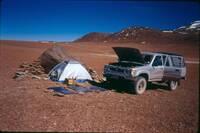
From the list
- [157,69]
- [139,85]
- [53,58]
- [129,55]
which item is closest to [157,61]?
[157,69]

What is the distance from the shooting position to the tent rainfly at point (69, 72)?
14.0 m

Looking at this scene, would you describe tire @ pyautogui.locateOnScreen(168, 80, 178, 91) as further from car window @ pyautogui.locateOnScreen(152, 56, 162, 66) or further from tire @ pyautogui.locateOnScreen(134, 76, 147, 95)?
tire @ pyautogui.locateOnScreen(134, 76, 147, 95)

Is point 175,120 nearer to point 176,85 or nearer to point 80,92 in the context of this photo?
point 80,92

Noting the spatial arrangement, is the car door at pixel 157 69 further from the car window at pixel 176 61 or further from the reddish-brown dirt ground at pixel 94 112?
the reddish-brown dirt ground at pixel 94 112

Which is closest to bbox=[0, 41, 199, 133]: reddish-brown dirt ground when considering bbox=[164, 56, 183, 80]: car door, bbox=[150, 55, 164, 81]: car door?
bbox=[150, 55, 164, 81]: car door

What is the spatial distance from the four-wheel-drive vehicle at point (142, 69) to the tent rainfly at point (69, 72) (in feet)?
5.81

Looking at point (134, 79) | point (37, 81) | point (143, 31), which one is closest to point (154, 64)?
point (134, 79)

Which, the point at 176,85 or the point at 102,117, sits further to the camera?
the point at 176,85

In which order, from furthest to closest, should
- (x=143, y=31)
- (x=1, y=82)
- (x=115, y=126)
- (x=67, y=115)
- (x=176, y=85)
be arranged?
(x=143, y=31) → (x=176, y=85) → (x=1, y=82) → (x=67, y=115) → (x=115, y=126)

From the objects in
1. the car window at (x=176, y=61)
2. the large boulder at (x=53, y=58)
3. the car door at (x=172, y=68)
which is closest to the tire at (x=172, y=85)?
the car door at (x=172, y=68)

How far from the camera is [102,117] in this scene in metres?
7.81

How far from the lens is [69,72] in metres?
14.1

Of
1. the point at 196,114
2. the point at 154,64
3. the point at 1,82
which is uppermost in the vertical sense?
the point at 154,64

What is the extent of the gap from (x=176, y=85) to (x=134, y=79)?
3.90 m
